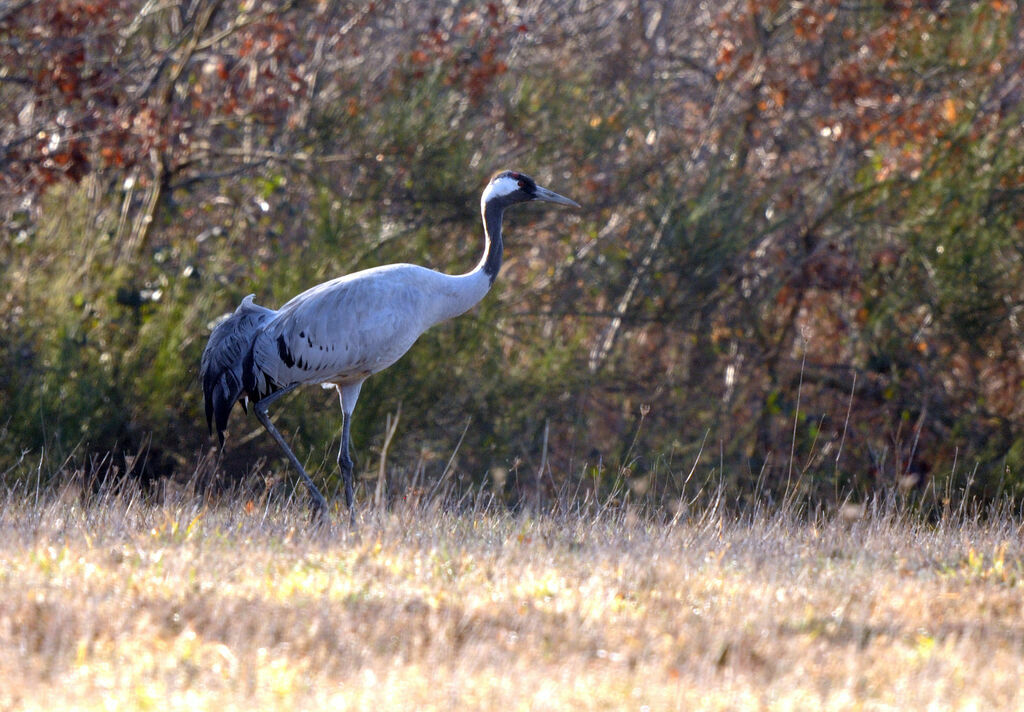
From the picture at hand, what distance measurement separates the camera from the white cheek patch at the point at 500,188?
8523 millimetres

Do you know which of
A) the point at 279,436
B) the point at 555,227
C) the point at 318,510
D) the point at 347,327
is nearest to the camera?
the point at 318,510

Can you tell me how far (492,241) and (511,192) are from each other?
0.38 m

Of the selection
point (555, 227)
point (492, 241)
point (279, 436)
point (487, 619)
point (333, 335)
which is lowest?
point (279, 436)

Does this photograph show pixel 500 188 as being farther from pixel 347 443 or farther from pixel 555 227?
pixel 555 227

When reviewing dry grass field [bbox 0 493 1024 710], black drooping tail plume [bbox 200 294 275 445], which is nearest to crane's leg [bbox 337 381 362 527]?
black drooping tail plume [bbox 200 294 275 445]

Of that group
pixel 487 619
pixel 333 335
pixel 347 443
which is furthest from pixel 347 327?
pixel 487 619

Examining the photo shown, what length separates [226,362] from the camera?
7922mm

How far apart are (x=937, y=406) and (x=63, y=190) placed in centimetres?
777

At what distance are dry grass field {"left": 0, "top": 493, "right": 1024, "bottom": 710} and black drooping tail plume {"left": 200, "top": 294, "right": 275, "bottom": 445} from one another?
183cm

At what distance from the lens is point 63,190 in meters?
10.8

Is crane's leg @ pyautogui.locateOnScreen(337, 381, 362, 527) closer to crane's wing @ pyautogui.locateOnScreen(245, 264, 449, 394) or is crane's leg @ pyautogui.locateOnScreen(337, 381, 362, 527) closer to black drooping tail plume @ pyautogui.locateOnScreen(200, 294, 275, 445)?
crane's wing @ pyautogui.locateOnScreen(245, 264, 449, 394)

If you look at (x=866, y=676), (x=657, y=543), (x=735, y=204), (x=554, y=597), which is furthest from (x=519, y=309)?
(x=866, y=676)

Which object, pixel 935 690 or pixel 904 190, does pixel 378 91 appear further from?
pixel 935 690

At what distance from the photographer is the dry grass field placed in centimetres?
374
